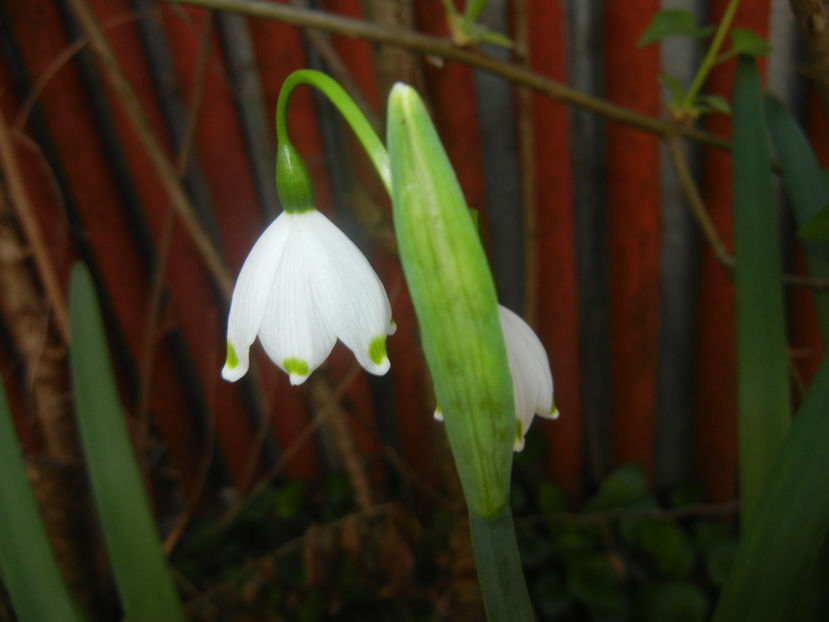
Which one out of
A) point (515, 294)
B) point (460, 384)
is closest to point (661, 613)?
point (515, 294)

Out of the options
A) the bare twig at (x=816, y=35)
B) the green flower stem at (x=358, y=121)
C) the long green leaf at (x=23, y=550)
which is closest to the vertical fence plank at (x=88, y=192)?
the long green leaf at (x=23, y=550)

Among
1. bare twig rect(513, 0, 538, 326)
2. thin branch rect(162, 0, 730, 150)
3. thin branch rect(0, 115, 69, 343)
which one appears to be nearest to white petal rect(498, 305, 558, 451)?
thin branch rect(162, 0, 730, 150)

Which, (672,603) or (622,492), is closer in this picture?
(672,603)

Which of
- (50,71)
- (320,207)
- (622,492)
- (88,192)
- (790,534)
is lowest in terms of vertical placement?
(622,492)

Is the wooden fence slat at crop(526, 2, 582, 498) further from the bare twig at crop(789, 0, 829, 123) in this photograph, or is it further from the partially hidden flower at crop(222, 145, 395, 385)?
the partially hidden flower at crop(222, 145, 395, 385)

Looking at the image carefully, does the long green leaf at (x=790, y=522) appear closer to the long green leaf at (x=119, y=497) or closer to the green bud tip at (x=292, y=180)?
the green bud tip at (x=292, y=180)

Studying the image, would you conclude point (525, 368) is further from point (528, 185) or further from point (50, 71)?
point (50, 71)

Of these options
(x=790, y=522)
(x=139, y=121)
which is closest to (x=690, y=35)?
(x=790, y=522)
